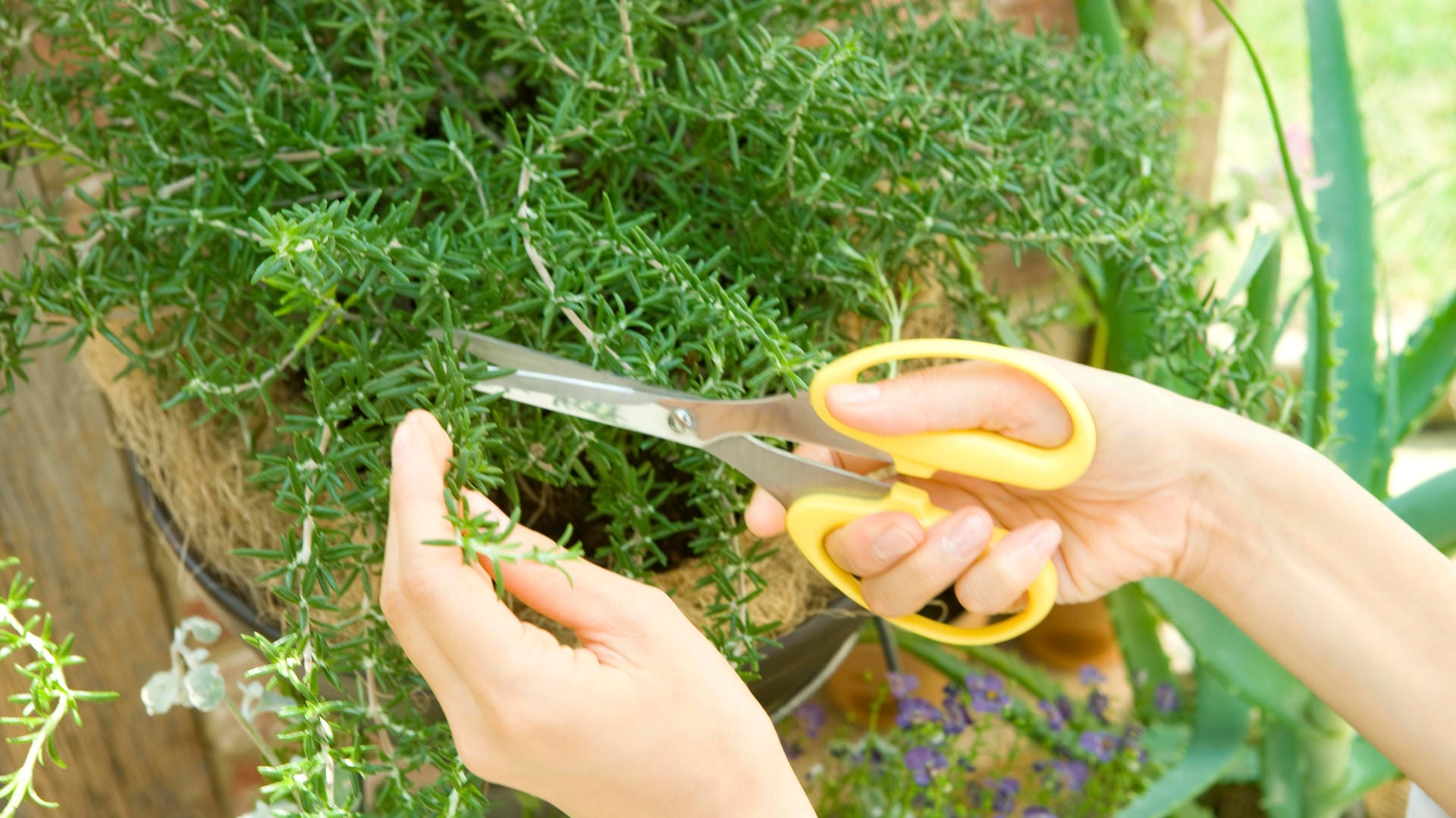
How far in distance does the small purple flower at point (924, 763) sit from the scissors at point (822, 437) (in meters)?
0.30

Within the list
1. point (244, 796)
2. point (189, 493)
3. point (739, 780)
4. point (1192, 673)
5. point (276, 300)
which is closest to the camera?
point (739, 780)

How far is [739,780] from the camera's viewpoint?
46 centimetres

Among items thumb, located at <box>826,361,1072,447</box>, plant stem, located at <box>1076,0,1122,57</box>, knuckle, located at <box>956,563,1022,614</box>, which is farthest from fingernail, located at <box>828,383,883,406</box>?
plant stem, located at <box>1076,0,1122,57</box>

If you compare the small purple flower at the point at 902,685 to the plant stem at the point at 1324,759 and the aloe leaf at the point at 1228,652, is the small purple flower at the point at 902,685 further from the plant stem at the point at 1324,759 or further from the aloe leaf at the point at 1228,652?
the plant stem at the point at 1324,759

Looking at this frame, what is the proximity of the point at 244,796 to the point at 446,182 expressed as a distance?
75cm

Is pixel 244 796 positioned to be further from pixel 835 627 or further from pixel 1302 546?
pixel 1302 546

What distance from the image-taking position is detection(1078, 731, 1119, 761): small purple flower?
0.94 m

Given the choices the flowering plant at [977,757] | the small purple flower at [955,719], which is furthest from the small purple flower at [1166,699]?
the small purple flower at [955,719]

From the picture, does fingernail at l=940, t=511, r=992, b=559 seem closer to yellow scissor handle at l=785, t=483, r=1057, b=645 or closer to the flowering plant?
yellow scissor handle at l=785, t=483, r=1057, b=645

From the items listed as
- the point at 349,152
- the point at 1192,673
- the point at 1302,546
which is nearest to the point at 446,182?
the point at 349,152

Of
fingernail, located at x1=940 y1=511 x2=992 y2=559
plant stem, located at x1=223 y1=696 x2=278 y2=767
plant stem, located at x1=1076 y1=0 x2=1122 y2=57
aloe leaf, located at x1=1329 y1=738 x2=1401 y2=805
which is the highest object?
plant stem, located at x1=1076 y1=0 x2=1122 y2=57

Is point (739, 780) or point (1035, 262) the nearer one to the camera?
point (739, 780)

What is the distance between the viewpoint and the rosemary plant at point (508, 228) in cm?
49

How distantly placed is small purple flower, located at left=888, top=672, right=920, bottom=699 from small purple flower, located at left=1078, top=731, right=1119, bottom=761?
166 mm
